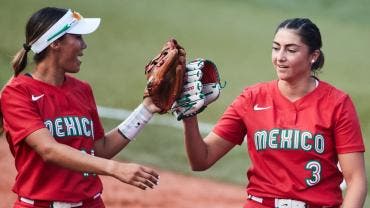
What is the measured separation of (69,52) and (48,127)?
0.43 meters

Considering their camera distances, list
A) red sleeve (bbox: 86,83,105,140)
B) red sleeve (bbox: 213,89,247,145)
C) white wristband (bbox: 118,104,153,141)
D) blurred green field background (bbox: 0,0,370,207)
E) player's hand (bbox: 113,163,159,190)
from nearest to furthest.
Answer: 1. player's hand (bbox: 113,163,159,190)
2. red sleeve (bbox: 213,89,247,145)
3. red sleeve (bbox: 86,83,105,140)
4. white wristband (bbox: 118,104,153,141)
5. blurred green field background (bbox: 0,0,370,207)

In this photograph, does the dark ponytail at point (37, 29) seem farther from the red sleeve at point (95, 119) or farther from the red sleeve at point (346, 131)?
the red sleeve at point (346, 131)

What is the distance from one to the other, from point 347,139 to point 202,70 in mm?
835

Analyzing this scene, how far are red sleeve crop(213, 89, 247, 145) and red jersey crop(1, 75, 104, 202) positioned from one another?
0.68 meters

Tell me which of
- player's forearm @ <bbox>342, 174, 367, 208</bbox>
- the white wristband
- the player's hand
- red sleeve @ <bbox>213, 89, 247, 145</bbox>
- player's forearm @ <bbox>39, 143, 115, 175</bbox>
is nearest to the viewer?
the player's hand

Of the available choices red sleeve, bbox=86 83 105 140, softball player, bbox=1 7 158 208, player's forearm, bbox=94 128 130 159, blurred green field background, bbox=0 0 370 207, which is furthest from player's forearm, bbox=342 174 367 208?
blurred green field background, bbox=0 0 370 207

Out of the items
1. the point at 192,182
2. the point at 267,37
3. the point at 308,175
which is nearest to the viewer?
the point at 308,175

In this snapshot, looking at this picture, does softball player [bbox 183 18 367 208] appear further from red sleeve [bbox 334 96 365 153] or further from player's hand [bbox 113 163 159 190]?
player's hand [bbox 113 163 159 190]

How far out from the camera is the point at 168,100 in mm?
4863

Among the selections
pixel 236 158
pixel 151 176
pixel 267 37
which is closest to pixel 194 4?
pixel 267 37

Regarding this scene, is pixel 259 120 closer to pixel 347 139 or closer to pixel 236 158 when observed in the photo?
pixel 347 139

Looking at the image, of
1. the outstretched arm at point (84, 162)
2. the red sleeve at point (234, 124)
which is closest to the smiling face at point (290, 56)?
the red sleeve at point (234, 124)

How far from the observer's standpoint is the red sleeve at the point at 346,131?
4.55 m

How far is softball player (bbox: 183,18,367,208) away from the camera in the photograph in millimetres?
4570
